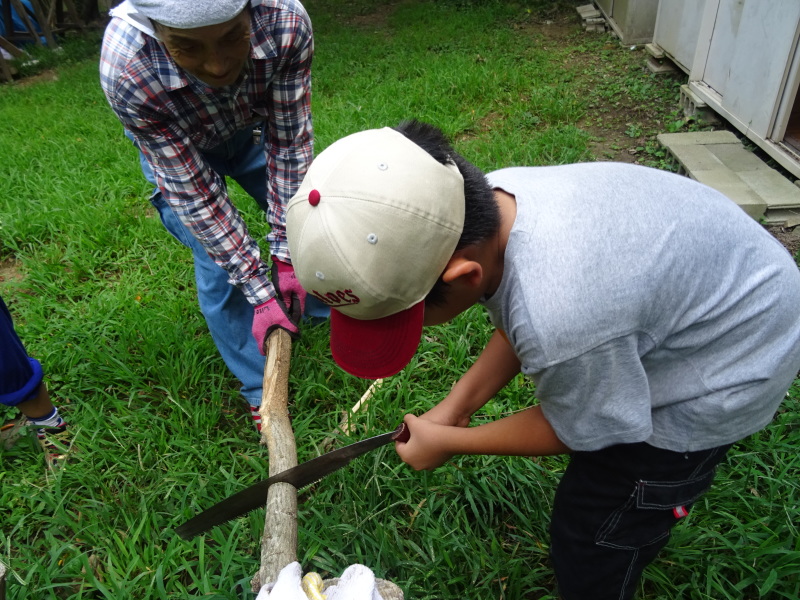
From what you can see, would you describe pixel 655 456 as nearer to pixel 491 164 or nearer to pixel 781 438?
pixel 781 438

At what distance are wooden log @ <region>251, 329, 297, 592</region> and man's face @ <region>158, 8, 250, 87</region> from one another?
0.96 metres

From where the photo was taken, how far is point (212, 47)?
1.86 metres

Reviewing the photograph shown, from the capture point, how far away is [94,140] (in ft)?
18.5

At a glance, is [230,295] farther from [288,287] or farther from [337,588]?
[337,588]

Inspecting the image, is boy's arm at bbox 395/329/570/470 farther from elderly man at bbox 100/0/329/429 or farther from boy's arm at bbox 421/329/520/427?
elderly man at bbox 100/0/329/429

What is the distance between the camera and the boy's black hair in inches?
48.2

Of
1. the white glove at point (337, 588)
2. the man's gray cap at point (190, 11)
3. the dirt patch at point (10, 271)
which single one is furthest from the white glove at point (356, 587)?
the dirt patch at point (10, 271)

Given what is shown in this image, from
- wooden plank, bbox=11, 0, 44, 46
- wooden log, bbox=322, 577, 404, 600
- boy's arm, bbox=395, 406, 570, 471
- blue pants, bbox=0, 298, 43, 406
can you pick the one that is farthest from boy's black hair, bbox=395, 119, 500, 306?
wooden plank, bbox=11, 0, 44, 46

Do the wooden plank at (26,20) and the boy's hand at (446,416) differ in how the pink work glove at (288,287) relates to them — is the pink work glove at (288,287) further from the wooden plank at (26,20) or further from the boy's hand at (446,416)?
the wooden plank at (26,20)

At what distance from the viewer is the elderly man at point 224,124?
1.90 m

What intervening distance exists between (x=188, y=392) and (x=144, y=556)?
34.3 inches

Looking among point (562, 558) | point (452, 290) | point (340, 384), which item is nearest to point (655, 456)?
point (562, 558)

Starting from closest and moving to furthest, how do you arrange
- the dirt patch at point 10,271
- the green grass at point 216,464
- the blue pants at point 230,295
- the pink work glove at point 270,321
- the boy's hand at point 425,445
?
the boy's hand at point 425,445 < the green grass at point 216,464 < the pink work glove at point 270,321 < the blue pants at point 230,295 < the dirt patch at point 10,271

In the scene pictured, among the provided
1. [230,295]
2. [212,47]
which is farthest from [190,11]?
[230,295]
